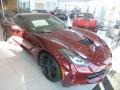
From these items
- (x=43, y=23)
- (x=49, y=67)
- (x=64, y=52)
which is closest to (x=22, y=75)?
(x=49, y=67)

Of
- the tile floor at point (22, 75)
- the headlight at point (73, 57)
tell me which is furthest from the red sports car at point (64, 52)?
the tile floor at point (22, 75)

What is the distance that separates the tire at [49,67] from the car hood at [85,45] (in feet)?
1.04

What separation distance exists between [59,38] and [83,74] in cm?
83

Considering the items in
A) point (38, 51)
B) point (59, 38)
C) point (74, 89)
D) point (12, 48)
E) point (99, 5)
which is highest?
point (99, 5)

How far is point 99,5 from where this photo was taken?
854cm

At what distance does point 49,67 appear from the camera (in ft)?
7.88

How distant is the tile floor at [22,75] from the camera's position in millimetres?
2287

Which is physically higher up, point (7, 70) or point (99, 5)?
point (99, 5)

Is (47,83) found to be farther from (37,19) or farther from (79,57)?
(37,19)

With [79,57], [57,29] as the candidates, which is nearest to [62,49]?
[79,57]

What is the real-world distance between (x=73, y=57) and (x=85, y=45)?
1.45 feet

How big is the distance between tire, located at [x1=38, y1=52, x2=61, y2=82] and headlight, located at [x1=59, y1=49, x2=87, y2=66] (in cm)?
23

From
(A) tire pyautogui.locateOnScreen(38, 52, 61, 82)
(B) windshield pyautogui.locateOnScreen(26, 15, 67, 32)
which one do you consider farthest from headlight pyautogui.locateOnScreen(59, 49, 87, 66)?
(B) windshield pyautogui.locateOnScreen(26, 15, 67, 32)

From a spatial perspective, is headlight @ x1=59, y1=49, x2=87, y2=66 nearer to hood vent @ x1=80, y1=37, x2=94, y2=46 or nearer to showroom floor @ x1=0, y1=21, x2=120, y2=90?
hood vent @ x1=80, y1=37, x2=94, y2=46
